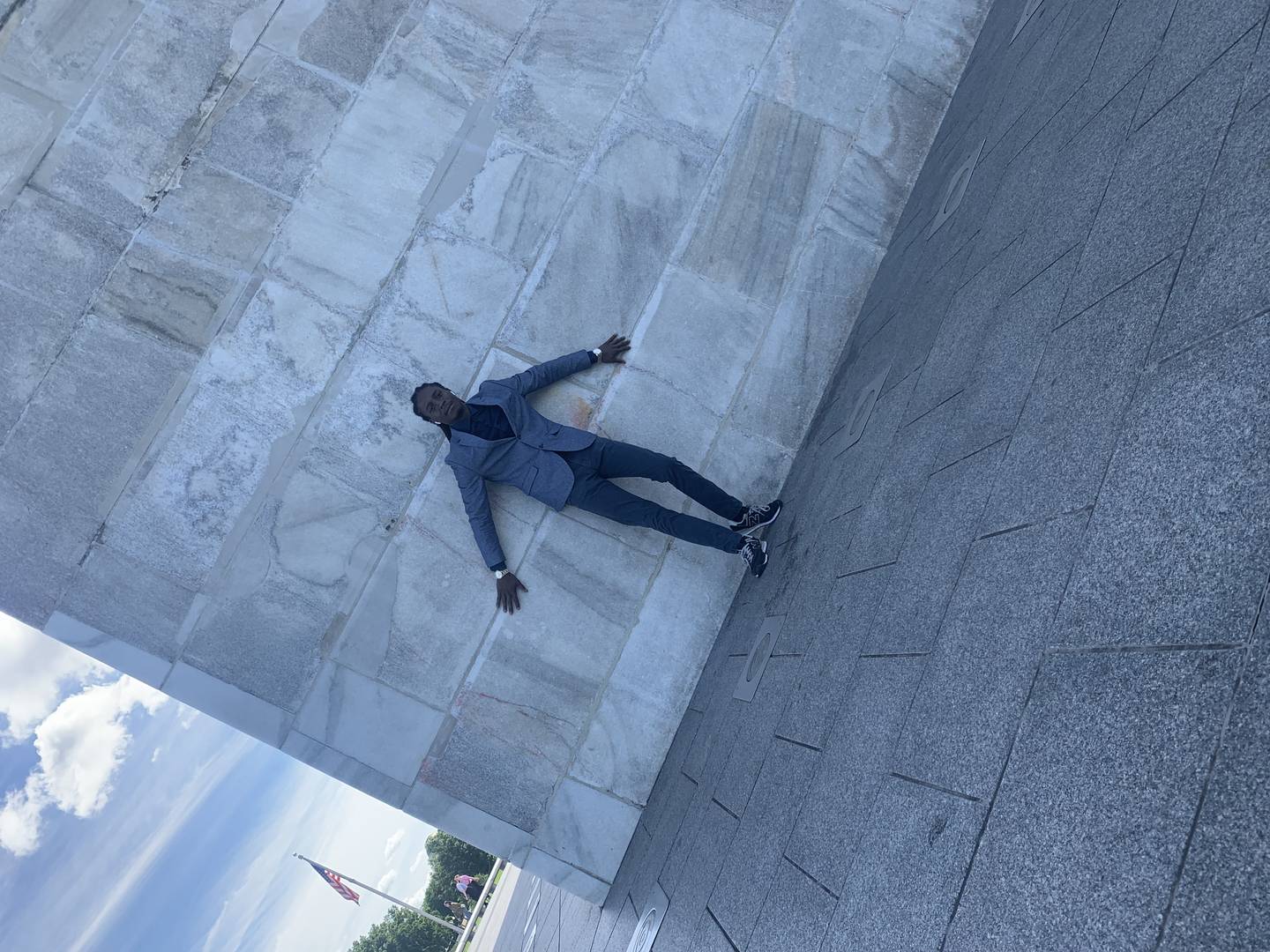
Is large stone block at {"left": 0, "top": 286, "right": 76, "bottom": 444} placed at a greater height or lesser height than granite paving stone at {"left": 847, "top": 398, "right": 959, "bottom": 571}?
lesser

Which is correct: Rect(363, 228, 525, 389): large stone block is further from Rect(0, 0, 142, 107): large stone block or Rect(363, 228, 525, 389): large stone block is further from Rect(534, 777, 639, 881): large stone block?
Rect(534, 777, 639, 881): large stone block

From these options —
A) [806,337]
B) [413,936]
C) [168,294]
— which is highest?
[806,337]

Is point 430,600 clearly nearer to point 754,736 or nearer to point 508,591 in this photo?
point 508,591

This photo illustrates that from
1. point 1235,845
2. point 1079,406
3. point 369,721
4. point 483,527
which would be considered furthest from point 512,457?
point 1235,845

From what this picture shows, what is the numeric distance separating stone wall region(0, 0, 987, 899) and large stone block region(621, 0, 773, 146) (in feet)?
0.07

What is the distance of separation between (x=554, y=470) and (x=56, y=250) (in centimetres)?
385

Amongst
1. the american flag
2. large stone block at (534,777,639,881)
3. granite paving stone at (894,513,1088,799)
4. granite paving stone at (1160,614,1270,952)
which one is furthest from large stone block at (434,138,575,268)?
the american flag

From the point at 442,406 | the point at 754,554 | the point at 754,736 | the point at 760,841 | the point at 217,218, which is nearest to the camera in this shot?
the point at 760,841

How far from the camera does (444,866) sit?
36625 millimetres

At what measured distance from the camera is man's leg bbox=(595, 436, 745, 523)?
5215 millimetres

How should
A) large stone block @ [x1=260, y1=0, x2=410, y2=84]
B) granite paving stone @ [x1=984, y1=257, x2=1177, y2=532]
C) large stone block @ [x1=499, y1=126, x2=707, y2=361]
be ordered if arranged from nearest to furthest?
granite paving stone @ [x1=984, y1=257, x2=1177, y2=532], large stone block @ [x1=499, y1=126, x2=707, y2=361], large stone block @ [x1=260, y1=0, x2=410, y2=84]

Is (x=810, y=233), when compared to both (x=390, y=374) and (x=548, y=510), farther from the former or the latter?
(x=390, y=374)

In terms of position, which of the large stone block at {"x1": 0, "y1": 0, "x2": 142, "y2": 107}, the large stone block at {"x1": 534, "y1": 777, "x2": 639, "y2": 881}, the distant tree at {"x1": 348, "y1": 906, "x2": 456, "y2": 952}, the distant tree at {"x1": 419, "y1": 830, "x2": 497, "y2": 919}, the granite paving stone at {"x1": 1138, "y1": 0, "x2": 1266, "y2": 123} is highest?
the granite paving stone at {"x1": 1138, "y1": 0, "x2": 1266, "y2": 123}

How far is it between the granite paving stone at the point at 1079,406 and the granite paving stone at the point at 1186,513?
110 mm
